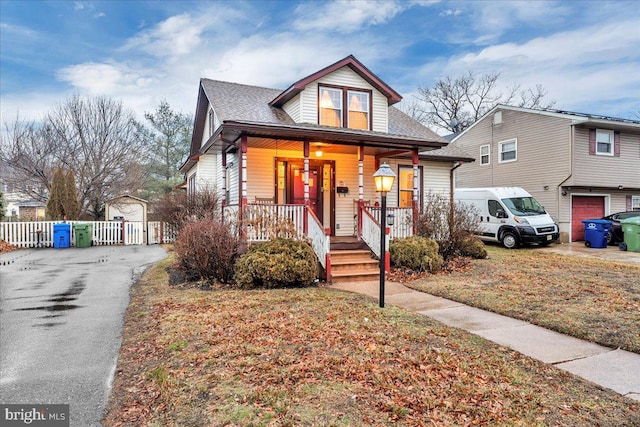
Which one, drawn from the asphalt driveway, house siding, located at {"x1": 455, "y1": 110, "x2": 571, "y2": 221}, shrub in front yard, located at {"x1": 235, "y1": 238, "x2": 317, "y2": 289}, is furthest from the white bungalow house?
house siding, located at {"x1": 455, "y1": 110, "x2": 571, "y2": 221}

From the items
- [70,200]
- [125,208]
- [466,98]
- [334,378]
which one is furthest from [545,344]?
[466,98]

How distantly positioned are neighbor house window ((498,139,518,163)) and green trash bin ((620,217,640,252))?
6.11 metres

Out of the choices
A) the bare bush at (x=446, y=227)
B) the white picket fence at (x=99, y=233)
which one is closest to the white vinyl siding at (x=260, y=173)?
the bare bush at (x=446, y=227)

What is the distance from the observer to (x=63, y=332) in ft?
17.2

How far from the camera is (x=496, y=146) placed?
20562 millimetres

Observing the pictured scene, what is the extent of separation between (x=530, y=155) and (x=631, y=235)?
5.84 meters

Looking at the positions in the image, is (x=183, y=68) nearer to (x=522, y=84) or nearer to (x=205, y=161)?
(x=205, y=161)

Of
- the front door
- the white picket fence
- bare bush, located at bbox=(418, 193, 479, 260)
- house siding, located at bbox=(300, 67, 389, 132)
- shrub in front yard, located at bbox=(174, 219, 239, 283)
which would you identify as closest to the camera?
shrub in front yard, located at bbox=(174, 219, 239, 283)

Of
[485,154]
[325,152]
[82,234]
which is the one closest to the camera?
[325,152]

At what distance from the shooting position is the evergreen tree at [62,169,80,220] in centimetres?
1846

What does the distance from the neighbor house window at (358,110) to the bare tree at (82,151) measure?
1708cm

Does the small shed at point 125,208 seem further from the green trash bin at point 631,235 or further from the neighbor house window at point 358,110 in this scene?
the green trash bin at point 631,235

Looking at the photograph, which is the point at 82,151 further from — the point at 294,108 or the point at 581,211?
the point at 581,211

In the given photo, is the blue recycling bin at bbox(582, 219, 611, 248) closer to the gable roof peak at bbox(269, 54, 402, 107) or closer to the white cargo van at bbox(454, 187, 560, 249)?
the white cargo van at bbox(454, 187, 560, 249)
